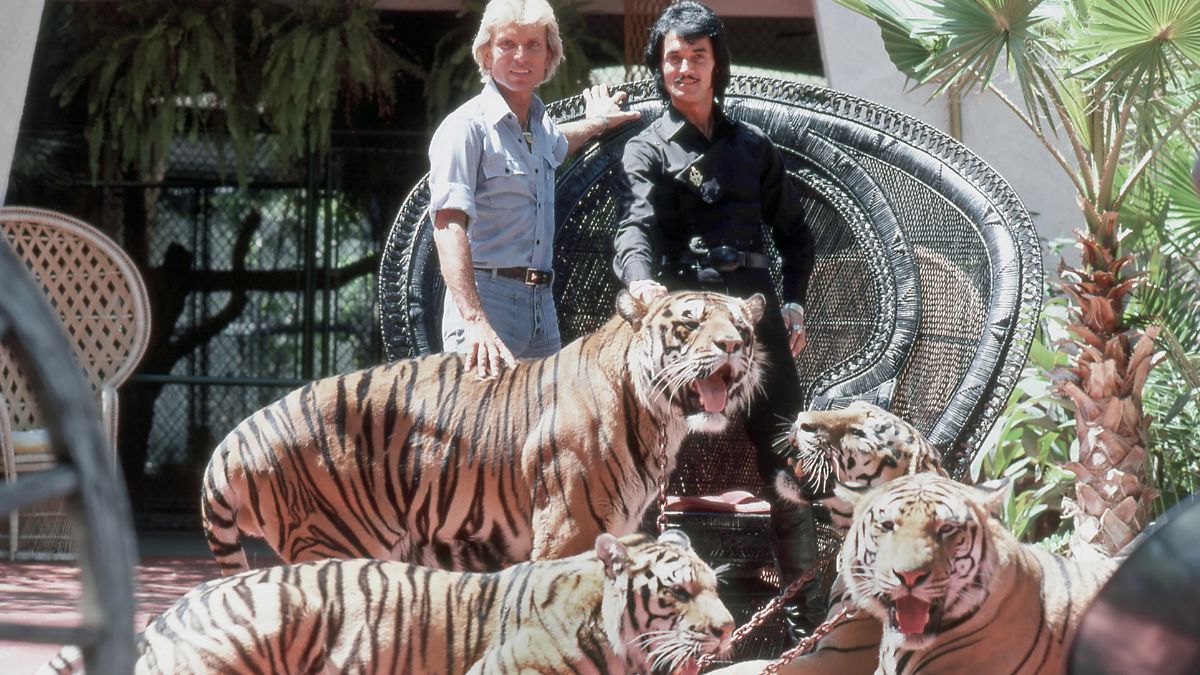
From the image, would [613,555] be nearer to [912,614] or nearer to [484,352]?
[912,614]

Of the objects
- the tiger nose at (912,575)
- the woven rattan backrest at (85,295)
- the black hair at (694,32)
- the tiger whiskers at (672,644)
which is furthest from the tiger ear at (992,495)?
the woven rattan backrest at (85,295)

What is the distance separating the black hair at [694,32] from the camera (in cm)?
385

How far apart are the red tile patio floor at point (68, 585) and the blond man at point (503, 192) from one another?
6.80ft

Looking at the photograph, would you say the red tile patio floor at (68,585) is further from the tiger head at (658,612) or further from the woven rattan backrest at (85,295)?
the tiger head at (658,612)

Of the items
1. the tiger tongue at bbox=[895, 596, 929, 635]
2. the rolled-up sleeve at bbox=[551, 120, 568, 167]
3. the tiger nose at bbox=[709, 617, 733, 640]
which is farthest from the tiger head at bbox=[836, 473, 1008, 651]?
the rolled-up sleeve at bbox=[551, 120, 568, 167]

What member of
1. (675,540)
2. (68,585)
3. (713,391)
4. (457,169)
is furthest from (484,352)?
(68,585)

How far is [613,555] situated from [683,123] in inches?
59.2

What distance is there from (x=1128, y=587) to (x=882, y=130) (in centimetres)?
342

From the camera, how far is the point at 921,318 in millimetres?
4527

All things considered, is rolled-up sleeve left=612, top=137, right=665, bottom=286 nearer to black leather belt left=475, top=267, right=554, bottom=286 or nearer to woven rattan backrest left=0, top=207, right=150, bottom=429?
black leather belt left=475, top=267, right=554, bottom=286

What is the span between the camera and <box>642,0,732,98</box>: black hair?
3.85 meters

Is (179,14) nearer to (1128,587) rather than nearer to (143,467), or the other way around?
(143,467)

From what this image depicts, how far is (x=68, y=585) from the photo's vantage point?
21.1 ft

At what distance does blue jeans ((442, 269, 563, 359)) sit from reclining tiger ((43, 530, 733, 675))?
0.99m
